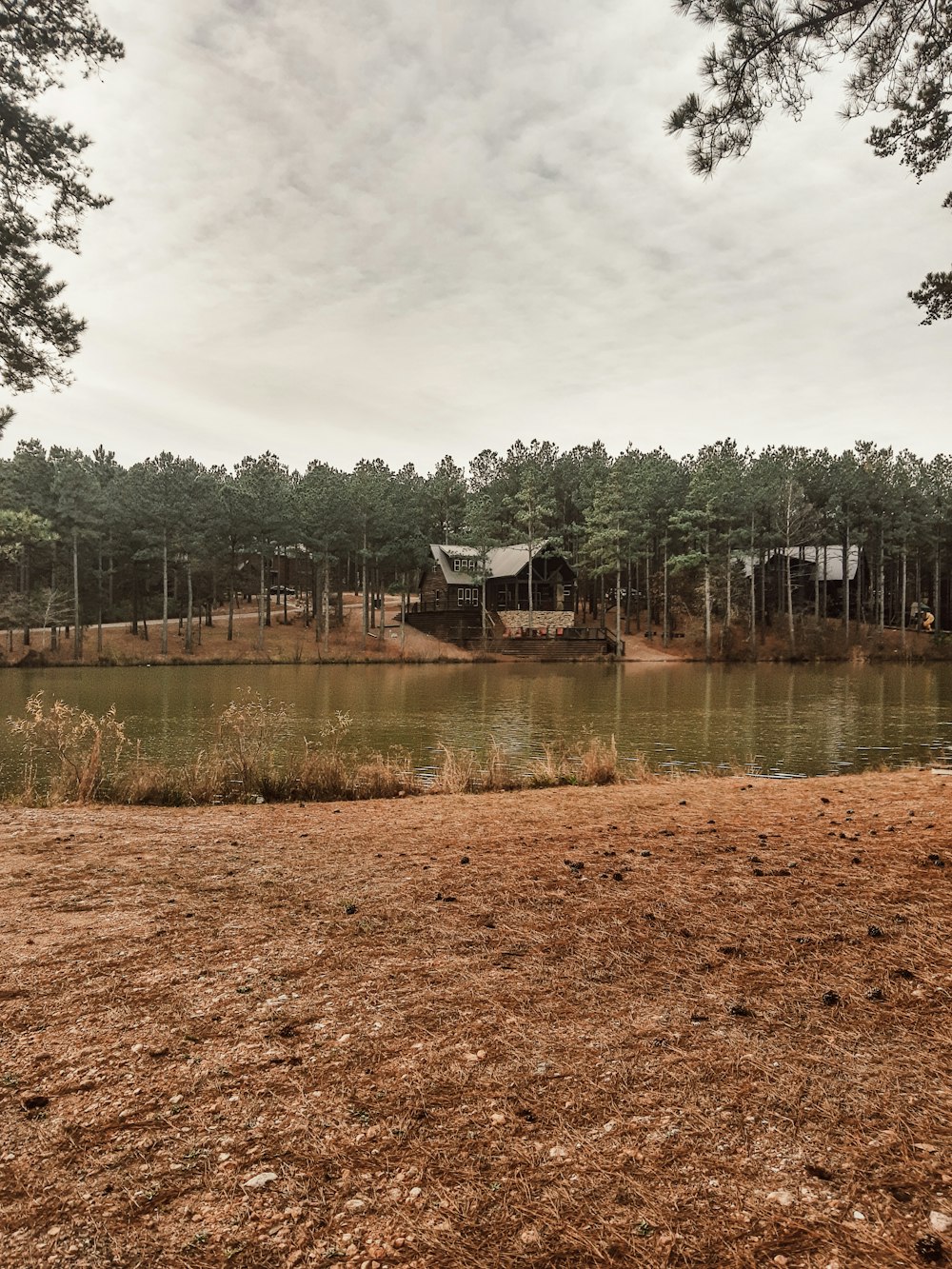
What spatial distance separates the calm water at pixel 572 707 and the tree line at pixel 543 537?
14035 millimetres

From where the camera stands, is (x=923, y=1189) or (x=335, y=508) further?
(x=335, y=508)

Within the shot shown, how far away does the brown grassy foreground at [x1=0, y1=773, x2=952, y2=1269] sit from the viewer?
6.98 feet

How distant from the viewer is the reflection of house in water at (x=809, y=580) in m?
64.0

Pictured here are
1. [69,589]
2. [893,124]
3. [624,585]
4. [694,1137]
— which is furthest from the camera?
[624,585]

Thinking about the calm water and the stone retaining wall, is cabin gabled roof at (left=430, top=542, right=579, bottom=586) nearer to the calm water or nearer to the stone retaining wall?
the stone retaining wall

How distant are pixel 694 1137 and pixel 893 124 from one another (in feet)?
31.0

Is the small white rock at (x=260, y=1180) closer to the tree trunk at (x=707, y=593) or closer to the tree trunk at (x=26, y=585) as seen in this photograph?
the tree trunk at (x=707, y=593)

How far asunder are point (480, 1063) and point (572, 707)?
2278 cm

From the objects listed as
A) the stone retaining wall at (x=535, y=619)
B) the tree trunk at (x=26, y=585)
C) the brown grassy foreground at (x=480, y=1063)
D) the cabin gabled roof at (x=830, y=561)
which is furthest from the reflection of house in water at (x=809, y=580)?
the brown grassy foreground at (x=480, y=1063)

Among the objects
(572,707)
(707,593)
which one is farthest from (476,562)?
(572,707)

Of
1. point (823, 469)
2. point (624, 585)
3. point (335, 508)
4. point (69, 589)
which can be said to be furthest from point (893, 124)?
point (624, 585)

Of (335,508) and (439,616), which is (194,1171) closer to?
(335,508)

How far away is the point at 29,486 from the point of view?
5712cm

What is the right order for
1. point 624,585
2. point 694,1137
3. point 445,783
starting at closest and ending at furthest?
point 694,1137 → point 445,783 → point 624,585
